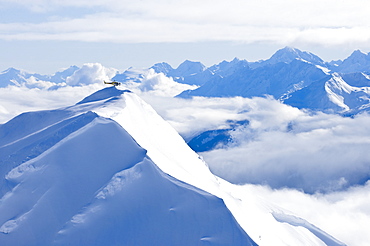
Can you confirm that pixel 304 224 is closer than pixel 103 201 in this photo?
No

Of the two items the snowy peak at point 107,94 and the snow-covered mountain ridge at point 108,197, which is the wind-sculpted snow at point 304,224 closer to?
the snow-covered mountain ridge at point 108,197

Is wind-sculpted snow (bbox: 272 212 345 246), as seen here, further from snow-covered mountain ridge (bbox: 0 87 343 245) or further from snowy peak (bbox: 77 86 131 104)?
snowy peak (bbox: 77 86 131 104)

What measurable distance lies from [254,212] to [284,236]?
25.6ft

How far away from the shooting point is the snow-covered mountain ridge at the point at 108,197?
6775 cm

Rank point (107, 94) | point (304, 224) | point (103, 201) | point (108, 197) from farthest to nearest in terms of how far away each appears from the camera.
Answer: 1. point (107, 94)
2. point (304, 224)
3. point (108, 197)
4. point (103, 201)

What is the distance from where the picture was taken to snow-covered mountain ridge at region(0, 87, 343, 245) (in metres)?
67.8

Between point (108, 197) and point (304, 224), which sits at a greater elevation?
point (108, 197)

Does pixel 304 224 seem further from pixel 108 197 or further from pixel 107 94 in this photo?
pixel 107 94

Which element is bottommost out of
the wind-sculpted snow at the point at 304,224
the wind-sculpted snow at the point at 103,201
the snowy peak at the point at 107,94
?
the wind-sculpted snow at the point at 304,224

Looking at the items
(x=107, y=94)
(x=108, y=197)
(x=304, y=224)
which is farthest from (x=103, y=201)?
(x=304, y=224)

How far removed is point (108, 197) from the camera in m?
70.9

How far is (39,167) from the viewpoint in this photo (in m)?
76.9

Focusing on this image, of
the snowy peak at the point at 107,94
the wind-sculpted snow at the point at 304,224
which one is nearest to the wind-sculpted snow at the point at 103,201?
the snowy peak at the point at 107,94

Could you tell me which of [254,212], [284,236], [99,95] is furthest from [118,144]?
[99,95]
